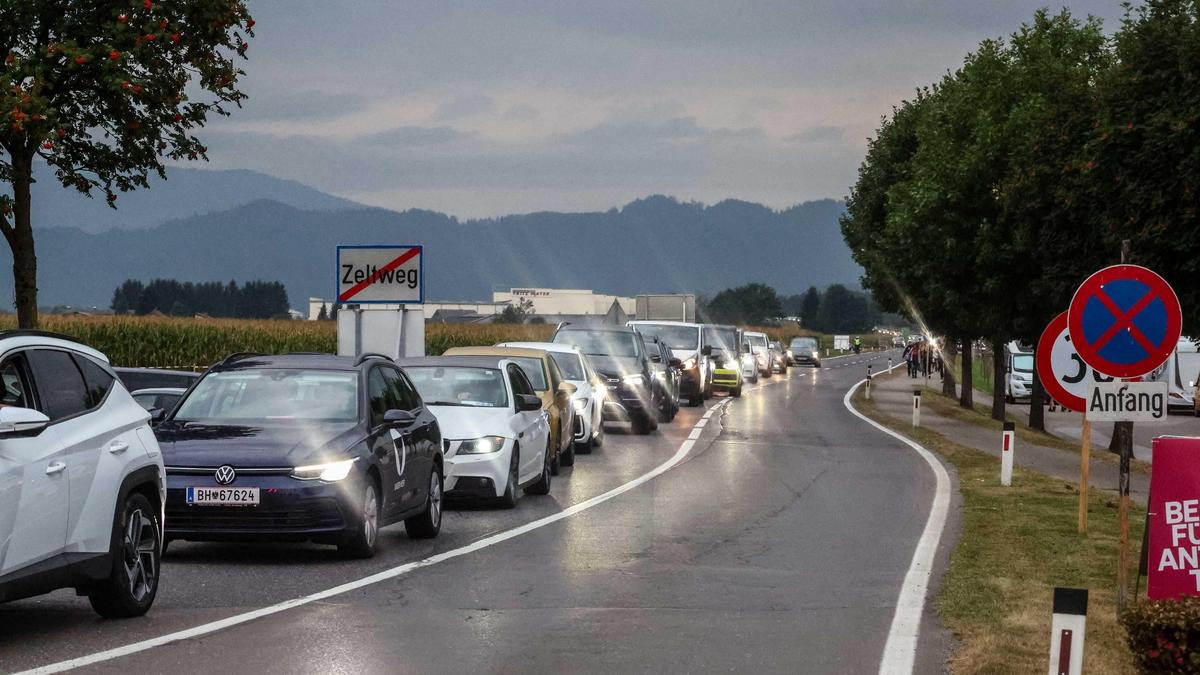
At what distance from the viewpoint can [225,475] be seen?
12.0 meters

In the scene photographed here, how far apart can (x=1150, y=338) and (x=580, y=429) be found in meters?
15.2

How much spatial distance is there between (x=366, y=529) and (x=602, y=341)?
835 inches

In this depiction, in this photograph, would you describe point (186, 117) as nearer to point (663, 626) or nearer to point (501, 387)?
point (501, 387)

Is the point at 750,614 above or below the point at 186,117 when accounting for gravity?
below

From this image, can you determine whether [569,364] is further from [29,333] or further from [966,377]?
[966,377]

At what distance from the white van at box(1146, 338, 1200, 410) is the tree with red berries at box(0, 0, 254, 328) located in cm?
4022

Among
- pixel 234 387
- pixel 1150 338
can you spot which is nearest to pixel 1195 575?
pixel 1150 338

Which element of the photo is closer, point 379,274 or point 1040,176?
point 379,274

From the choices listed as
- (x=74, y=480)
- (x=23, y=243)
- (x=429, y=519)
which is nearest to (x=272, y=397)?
(x=429, y=519)

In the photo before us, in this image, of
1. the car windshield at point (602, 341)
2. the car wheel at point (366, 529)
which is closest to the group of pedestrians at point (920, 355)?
the car windshield at point (602, 341)

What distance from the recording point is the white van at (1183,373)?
56.5m

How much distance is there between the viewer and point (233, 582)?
11281 mm

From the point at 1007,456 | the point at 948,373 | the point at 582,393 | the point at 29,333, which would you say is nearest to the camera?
the point at 29,333

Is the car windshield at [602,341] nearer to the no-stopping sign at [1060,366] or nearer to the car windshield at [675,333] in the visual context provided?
the car windshield at [675,333]
